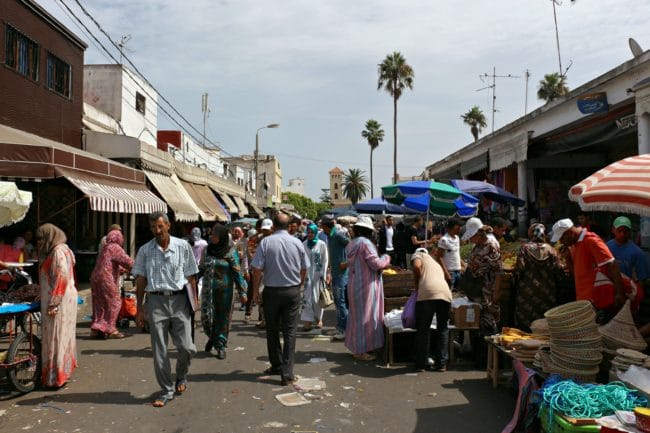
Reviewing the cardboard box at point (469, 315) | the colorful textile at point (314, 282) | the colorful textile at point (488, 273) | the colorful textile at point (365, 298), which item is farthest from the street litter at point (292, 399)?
the colorful textile at point (314, 282)

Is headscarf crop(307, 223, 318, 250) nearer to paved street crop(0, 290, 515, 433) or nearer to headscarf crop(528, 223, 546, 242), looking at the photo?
paved street crop(0, 290, 515, 433)

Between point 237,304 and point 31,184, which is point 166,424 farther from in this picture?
point 31,184

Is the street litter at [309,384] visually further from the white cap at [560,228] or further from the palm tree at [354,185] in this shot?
the palm tree at [354,185]

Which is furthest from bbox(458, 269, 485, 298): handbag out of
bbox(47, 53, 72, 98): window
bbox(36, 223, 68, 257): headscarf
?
bbox(47, 53, 72, 98): window

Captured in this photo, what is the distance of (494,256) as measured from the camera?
22.0ft

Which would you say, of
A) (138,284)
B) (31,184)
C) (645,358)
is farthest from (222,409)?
(31,184)

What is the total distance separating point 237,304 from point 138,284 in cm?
714

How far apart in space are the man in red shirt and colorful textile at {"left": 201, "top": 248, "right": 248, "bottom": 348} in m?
4.25

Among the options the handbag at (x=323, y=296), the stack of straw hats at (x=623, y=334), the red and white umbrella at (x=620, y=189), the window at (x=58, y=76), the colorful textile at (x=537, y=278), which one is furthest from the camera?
the window at (x=58, y=76)

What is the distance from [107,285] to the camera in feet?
28.9

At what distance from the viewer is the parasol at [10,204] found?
8422 millimetres

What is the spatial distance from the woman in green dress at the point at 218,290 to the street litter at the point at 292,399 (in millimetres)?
1862

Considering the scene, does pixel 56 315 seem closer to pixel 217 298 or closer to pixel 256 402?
pixel 217 298

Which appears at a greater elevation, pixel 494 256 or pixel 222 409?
pixel 494 256
